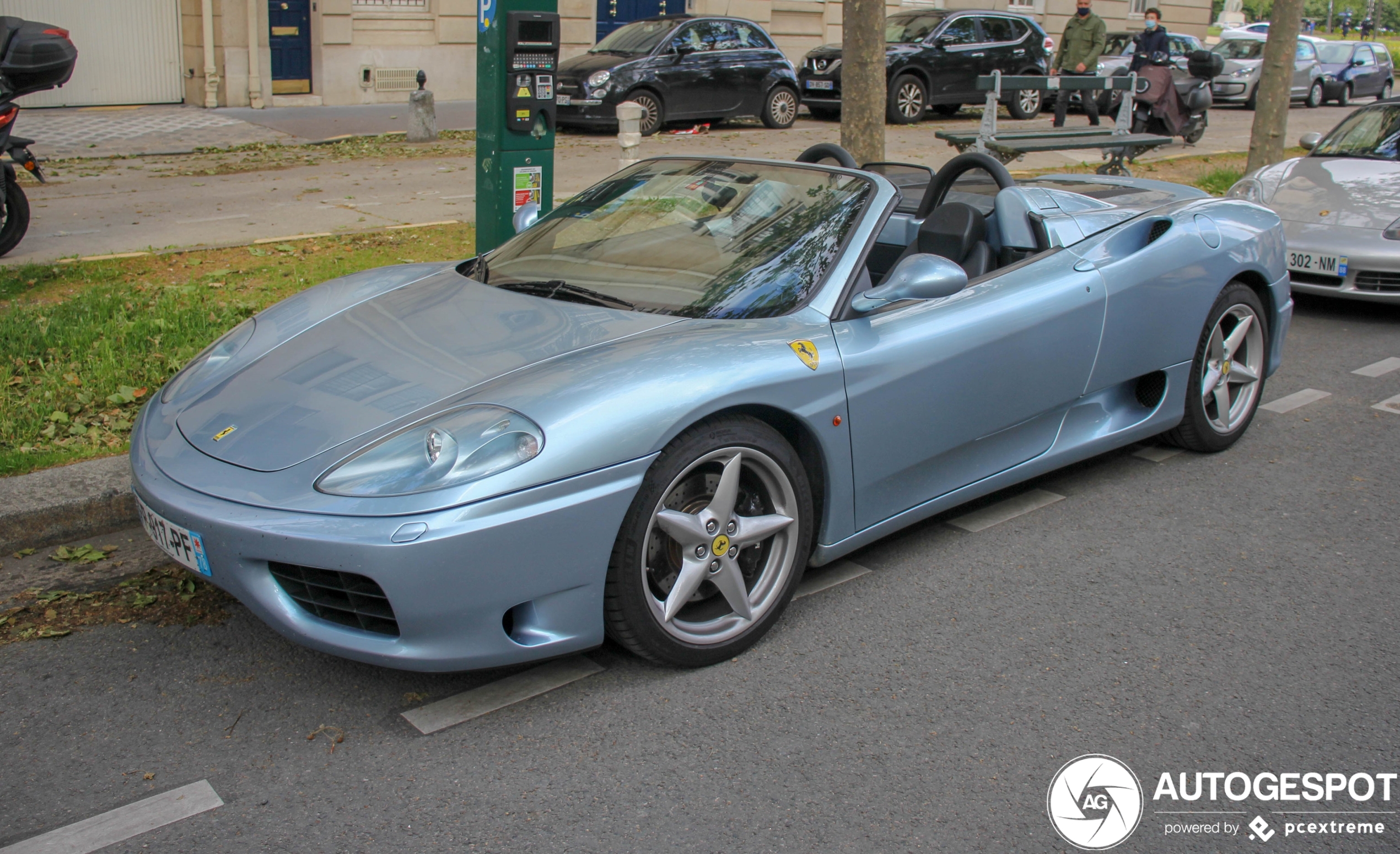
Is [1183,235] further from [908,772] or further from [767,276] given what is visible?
[908,772]

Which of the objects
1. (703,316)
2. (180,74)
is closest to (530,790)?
(703,316)

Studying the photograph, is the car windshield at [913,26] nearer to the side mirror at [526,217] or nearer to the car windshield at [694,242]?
the side mirror at [526,217]

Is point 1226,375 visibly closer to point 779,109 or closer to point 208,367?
point 208,367

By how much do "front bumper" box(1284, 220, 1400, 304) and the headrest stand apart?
164 inches

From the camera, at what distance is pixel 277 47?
17828 millimetres

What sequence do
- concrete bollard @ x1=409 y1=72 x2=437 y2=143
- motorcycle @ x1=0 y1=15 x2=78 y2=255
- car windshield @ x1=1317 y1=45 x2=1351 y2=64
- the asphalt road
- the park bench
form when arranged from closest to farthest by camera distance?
the asphalt road < motorcycle @ x1=0 y1=15 x2=78 y2=255 < the park bench < concrete bollard @ x1=409 y1=72 x2=437 y2=143 < car windshield @ x1=1317 y1=45 x2=1351 y2=64

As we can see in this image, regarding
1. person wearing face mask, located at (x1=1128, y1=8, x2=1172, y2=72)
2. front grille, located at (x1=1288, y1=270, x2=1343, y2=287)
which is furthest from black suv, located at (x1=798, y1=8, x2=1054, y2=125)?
front grille, located at (x1=1288, y1=270, x2=1343, y2=287)

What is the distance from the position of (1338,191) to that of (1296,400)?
270 cm

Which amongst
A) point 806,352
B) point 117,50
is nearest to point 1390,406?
point 806,352

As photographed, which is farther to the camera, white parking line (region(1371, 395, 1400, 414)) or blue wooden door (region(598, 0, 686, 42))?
blue wooden door (region(598, 0, 686, 42))

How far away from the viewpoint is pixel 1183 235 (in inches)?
182

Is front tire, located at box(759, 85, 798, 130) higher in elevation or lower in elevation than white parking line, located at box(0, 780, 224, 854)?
higher

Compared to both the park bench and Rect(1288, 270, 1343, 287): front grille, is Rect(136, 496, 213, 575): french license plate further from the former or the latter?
the park bench

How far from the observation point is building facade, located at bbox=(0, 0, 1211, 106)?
648 inches
